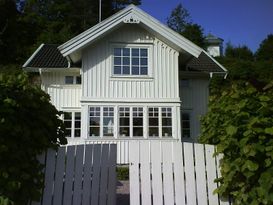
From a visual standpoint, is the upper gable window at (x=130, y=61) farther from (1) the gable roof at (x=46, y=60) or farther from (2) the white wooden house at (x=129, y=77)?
(1) the gable roof at (x=46, y=60)

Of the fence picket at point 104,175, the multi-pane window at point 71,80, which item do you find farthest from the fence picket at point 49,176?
the multi-pane window at point 71,80

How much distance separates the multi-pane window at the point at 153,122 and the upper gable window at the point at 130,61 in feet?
6.31

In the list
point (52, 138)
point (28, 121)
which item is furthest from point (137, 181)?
point (28, 121)

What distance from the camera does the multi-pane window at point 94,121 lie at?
1798cm

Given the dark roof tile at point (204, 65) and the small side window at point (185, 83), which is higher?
the dark roof tile at point (204, 65)

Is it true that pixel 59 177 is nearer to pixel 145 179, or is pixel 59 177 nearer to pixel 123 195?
pixel 145 179

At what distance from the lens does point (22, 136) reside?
179 inches

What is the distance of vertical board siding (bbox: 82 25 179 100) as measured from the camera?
18344 millimetres

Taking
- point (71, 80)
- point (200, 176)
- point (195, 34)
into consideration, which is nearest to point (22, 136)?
point (200, 176)

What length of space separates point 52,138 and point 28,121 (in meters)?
0.64

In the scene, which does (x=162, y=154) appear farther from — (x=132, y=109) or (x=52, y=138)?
(x=132, y=109)

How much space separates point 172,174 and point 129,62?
44.1 ft

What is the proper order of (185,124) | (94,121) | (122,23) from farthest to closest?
(185,124) → (122,23) → (94,121)

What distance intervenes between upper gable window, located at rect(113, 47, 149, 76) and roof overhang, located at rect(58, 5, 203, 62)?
1196 mm
